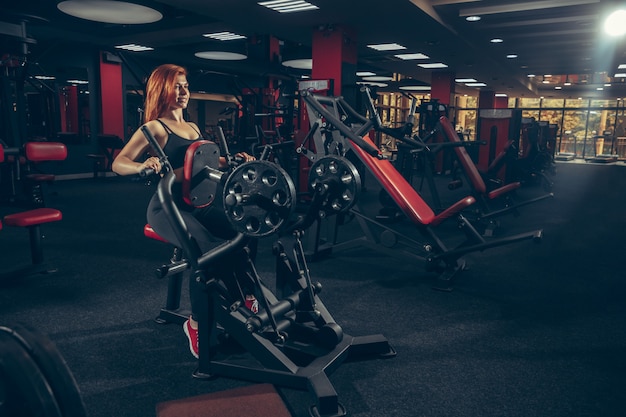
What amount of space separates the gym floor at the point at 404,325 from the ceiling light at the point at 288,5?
275cm

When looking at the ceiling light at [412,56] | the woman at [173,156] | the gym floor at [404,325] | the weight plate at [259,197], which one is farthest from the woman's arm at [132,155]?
the ceiling light at [412,56]

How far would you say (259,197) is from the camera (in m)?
1.45

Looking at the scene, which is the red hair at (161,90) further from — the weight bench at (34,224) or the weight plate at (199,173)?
the weight bench at (34,224)

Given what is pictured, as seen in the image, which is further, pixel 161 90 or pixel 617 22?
pixel 617 22

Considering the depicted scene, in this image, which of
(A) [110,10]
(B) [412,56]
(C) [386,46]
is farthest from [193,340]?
(B) [412,56]

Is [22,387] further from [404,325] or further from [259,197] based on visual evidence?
[404,325]

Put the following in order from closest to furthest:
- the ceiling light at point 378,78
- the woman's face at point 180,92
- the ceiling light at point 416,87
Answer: the woman's face at point 180,92
the ceiling light at point 378,78
the ceiling light at point 416,87

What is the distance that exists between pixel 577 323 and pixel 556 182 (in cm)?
763

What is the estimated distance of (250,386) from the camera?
165 cm

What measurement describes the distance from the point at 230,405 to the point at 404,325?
41.9 inches

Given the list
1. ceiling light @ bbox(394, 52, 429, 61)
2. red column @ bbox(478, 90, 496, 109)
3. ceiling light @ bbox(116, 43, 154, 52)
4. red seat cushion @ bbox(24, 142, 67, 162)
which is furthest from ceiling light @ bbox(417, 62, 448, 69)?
red seat cushion @ bbox(24, 142, 67, 162)

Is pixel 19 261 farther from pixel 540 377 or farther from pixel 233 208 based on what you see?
pixel 540 377

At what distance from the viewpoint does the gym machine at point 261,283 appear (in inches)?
58.2

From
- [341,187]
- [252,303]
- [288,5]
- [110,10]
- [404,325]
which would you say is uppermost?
[288,5]
